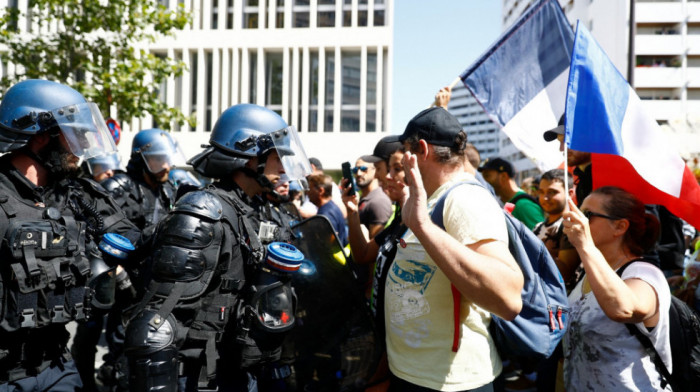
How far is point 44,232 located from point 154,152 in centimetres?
348

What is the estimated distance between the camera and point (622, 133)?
2.74 metres

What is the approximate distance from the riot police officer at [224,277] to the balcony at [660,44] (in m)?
47.3

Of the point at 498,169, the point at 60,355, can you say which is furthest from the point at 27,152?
the point at 498,169

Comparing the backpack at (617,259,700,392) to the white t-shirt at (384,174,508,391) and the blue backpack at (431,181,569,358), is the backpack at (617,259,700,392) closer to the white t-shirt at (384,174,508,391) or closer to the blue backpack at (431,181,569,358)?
the blue backpack at (431,181,569,358)

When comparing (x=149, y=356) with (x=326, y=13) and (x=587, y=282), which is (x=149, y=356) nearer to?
(x=587, y=282)

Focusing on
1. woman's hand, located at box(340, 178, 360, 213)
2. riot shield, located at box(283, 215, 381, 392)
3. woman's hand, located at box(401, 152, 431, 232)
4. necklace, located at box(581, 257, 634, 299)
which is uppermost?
woman's hand, located at box(401, 152, 431, 232)

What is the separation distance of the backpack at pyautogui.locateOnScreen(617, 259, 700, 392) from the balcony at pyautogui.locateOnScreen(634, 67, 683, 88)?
1803 inches

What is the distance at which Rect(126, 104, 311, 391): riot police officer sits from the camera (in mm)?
2109

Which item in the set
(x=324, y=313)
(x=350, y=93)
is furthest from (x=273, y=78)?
(x=324, y=313)

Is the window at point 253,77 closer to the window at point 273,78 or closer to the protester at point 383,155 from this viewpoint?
the window at point 273,78

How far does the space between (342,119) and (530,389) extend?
85.3 feet

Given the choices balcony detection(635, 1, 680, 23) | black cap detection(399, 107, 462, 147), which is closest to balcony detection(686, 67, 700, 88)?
balcony detection(635, 1, 680, 23)

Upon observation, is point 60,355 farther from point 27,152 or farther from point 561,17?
point 561,17

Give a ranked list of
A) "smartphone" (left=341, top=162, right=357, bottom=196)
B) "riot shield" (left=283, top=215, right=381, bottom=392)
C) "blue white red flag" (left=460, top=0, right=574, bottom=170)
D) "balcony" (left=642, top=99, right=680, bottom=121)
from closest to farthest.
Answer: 1. "riot shield" (left=283, top=215, right=381, bottom=392)
2. "smartphone" (left=341, top=162, right=357, bottom=196)
3. "blue white red flag" (left=460, top=0, right=574, bottom=170)
4. "balcony" (left=642, top=99, right=680, bottom=121)
